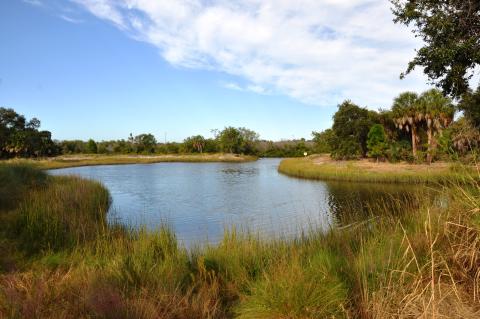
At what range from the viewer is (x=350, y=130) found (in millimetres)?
46781

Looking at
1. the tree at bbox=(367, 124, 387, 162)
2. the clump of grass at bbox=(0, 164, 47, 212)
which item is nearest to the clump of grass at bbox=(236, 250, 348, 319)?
the clump of grass at bbox=(0, 164, 47, 212)

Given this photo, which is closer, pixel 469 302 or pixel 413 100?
pixel 469 302

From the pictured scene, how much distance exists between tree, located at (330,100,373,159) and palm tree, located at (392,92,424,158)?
5.77 m

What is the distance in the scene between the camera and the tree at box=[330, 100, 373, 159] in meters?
45.8

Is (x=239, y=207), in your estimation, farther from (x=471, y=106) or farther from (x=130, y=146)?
(x=130, y=146)

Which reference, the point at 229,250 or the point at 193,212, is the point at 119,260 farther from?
the point at 193,212

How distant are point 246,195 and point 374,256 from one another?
19420 mm

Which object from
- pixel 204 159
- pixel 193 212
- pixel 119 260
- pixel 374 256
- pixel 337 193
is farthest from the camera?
pixel 204 159

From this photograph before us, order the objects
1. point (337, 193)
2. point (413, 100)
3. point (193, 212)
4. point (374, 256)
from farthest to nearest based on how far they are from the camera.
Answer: point (413, 100) < point (337, 193) < point (193, 212) < point (374, 256)

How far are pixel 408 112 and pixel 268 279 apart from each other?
39568 millimetres

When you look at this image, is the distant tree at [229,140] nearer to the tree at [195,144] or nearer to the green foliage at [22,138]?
the tree at [195,144]

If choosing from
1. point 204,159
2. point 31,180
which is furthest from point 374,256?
point 204,159

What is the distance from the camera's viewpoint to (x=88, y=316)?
3.74 m

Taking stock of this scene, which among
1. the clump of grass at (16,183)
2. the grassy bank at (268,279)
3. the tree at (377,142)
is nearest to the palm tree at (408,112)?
the tree at (377,142)
